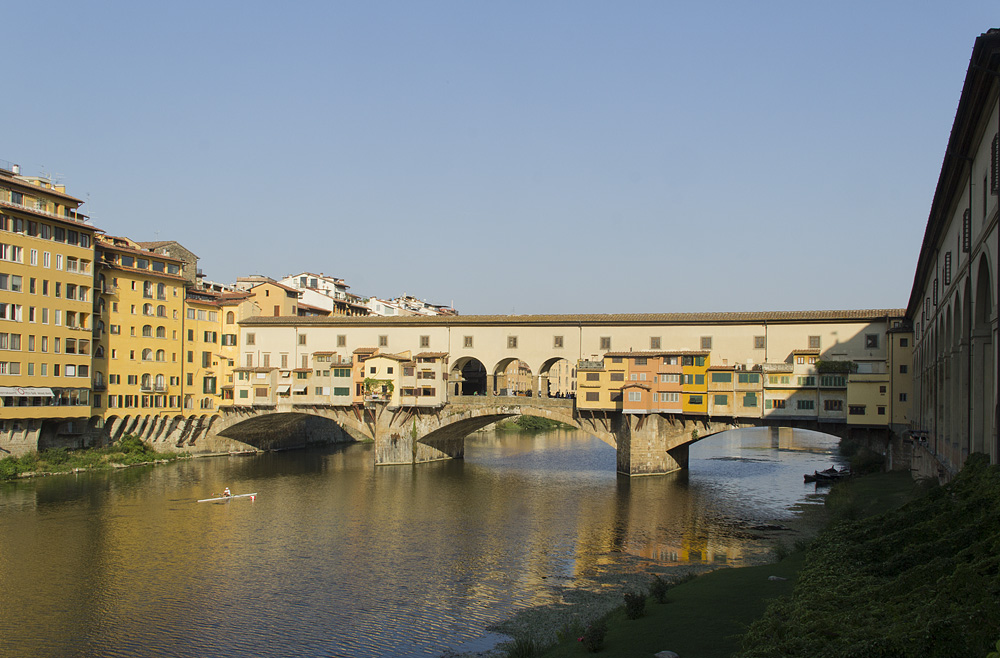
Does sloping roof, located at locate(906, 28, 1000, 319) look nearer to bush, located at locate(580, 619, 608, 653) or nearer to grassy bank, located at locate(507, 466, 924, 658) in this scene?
grassy bank, located at locate(507, 466, 924, 658)

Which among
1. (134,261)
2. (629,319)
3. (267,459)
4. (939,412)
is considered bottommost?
(267,459)

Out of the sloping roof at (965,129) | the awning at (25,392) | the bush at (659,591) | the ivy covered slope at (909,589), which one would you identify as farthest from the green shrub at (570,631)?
the awning at (25,392)

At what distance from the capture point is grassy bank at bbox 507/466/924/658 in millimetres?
17531

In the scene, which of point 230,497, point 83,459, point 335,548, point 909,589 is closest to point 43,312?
point 83,459

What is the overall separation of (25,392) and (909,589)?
52.0 m

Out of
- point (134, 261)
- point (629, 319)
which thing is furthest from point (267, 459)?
point (629, 319)

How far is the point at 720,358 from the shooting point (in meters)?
55.1

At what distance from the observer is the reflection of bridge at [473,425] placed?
54688mm

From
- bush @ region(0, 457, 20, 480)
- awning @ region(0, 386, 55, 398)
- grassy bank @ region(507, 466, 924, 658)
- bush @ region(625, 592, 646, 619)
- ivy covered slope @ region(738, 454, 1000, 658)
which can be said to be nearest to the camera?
ivy covered slope @ region(738, 454, 1000, 658)

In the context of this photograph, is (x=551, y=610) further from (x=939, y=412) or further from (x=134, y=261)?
(x=134, y=261)

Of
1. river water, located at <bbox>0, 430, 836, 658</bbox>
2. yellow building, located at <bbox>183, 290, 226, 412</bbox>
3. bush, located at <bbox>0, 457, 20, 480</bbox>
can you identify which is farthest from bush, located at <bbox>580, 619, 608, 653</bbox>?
yellow building, located at <bbox>183, 290, 226, 412</bbox>

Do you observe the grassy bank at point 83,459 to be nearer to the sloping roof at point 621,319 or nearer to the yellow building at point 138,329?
the yellow building at point 138,329

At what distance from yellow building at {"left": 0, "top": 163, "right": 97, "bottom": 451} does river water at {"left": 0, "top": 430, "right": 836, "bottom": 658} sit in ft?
16.2

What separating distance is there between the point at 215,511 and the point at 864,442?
38648mm
